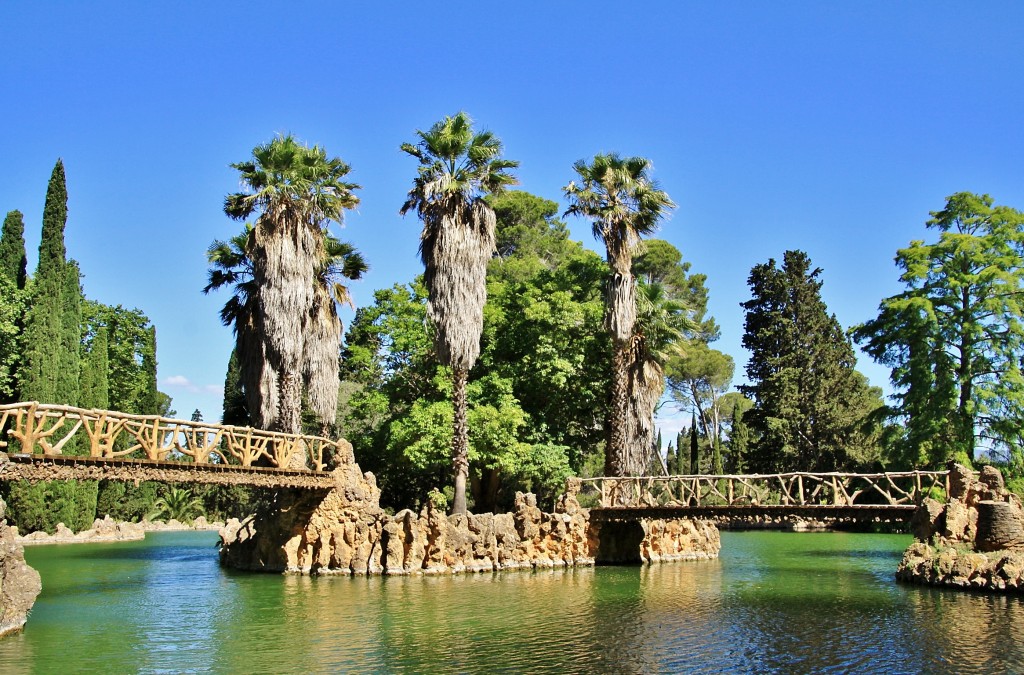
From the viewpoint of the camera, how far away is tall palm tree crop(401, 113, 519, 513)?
29156 mm

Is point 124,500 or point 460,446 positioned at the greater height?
point 460,446

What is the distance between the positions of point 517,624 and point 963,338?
25051 millimetres

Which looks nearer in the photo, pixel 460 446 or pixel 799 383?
pixel 460 446

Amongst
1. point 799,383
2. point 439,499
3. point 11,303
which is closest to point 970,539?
point 439,499

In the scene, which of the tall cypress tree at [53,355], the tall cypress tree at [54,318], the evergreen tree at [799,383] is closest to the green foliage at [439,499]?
the tall cypress tree at [53,355]

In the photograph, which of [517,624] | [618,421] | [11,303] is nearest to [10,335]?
[11,303]

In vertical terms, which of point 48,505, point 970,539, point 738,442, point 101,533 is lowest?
point 101,533

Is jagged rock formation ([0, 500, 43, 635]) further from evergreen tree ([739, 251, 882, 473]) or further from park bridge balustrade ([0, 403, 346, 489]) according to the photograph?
evergreen tree ([739, 251, 882, 473])

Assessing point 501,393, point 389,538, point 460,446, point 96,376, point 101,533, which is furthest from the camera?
point 96,376

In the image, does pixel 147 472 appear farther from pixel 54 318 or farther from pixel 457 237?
pixel 54 318

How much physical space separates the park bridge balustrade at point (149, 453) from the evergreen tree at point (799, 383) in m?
32.2

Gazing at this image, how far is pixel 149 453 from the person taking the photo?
21031 millimetres

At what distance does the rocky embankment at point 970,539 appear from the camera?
66.2 feet

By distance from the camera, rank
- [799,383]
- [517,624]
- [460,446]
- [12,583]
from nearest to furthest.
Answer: [12,583]
[517,624]
[460,446]
[799,383]
